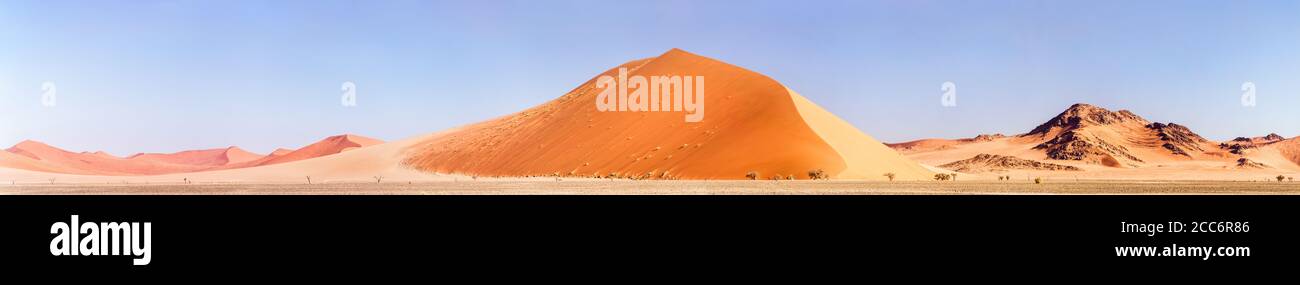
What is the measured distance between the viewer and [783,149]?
66.9 m

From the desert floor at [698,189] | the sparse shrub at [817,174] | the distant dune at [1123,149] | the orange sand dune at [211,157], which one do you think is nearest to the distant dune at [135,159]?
the orange sand dune at [211,157]

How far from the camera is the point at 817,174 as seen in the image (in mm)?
59656

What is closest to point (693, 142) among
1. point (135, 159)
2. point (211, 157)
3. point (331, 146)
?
point (135, 159)

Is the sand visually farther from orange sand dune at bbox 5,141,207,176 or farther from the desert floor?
orange sand dune at bbox 5,141,207,176

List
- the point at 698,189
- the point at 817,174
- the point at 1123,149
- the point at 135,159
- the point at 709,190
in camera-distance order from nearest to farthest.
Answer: the point at 709,190
the point at 698,189
the point at 817,174
the point at 1123,149
the point at 135,159

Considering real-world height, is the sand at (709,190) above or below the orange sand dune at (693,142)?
below

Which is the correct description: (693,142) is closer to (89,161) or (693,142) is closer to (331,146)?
(89,161)

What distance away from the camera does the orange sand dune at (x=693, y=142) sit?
66.5 meters

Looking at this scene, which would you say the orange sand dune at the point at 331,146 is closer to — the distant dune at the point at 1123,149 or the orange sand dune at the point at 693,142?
Answer: the orange sand dune at the point at 693,142

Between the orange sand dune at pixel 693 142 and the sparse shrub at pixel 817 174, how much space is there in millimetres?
520

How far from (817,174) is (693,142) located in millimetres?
17785
